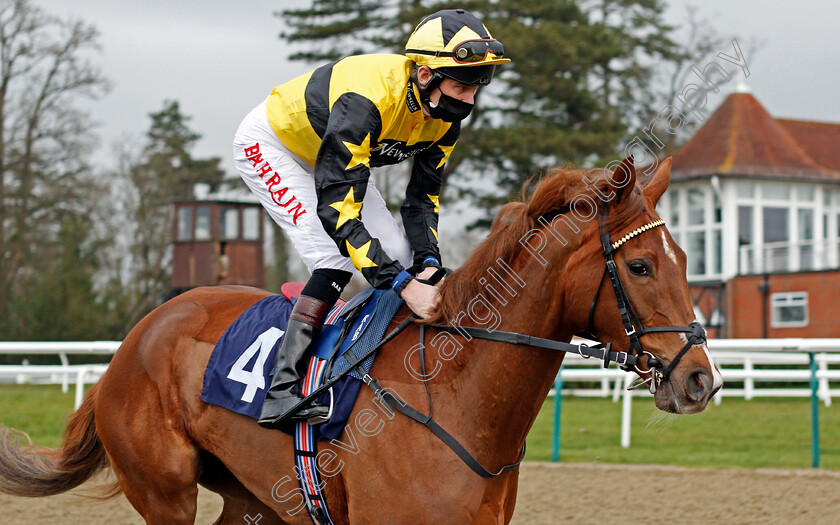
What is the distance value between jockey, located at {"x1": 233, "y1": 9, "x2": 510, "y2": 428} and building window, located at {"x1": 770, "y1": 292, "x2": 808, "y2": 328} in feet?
68.1

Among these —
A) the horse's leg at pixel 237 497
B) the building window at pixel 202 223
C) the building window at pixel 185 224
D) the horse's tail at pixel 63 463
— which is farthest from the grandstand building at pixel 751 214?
the horse's tail at pixel 63 463

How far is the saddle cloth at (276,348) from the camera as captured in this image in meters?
3.03

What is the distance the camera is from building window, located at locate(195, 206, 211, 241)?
24.0 m

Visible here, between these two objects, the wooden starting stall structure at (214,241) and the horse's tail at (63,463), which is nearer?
the horse's tail at (63,463)

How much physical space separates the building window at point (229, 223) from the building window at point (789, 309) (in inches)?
575

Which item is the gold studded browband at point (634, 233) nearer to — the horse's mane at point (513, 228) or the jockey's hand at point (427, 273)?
the horse's mane at point (513, 228)

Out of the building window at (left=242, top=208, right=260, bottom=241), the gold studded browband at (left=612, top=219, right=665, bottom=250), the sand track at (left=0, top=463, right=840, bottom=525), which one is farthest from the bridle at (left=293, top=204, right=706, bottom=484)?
the building window at (left=242, top=208, right=260, bottom=241)

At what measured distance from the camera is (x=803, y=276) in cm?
2206

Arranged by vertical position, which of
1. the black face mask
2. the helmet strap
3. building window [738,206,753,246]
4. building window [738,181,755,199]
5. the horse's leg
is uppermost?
building window [738,181,755,199]

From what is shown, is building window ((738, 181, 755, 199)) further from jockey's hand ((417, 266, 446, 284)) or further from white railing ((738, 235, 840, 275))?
jockey's hand ((417, 266, 446, 284))

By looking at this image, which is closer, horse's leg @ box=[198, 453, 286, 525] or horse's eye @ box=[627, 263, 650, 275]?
horse's eye @ box=[627, 263, 650, 275]

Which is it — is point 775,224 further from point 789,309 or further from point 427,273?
point 427,273

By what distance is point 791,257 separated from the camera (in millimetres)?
22781

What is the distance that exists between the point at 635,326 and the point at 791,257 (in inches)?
872
